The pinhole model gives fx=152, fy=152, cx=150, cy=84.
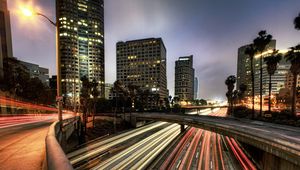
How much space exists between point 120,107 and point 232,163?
85.5 meters

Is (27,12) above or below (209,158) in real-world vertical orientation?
above

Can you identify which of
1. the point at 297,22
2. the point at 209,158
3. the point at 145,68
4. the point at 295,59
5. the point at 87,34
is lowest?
the point at 209,158

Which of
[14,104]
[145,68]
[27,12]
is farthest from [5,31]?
[145,68]

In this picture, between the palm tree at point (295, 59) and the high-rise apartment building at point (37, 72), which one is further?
the high-rise apartment building at point (37, 72)

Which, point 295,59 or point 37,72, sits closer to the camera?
point 295,59

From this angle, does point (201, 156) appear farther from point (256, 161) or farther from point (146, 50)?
point (146, 50)

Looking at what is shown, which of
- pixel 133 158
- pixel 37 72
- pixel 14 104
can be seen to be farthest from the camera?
pixel 37 72

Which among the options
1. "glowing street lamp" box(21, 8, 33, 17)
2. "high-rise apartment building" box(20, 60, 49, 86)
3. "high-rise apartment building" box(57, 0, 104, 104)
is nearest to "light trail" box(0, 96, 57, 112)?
"glowing street lamp" box(21, 8, 33, 17)

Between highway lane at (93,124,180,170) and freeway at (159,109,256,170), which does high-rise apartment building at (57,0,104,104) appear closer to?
highway lane at (93,124,180,170)

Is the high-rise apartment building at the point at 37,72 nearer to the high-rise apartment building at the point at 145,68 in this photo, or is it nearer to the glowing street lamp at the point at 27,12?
the high-rise apartment building at the point at 145,68

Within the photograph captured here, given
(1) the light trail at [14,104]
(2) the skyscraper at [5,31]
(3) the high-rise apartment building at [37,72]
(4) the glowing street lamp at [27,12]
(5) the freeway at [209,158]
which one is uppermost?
(2) the skyscraper at [5,31]

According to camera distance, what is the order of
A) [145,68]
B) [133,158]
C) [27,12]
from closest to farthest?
[27,12]
[133,158]
[145,68]

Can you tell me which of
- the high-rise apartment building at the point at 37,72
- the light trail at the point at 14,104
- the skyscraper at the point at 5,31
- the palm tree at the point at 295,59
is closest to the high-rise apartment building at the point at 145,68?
the high-rise apartment building at the point at 37,72

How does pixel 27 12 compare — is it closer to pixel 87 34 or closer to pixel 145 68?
pixel 145 68
